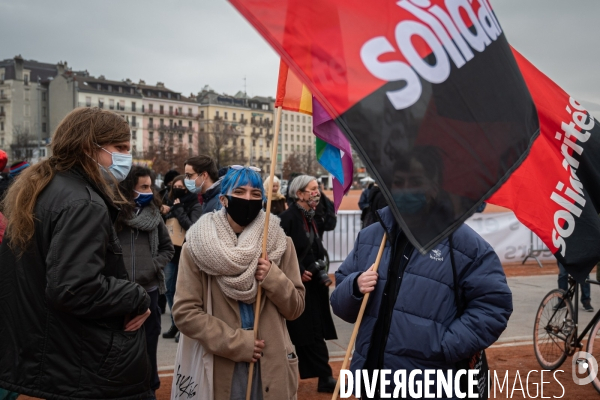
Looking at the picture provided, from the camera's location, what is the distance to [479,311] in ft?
10.3

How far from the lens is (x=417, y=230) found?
7.38 ft

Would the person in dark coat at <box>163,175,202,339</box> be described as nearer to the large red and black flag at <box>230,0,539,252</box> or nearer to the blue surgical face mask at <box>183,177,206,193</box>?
the blue surgical face mask at <box>183,177,206,193</box>

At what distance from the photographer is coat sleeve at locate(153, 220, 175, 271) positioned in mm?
5258

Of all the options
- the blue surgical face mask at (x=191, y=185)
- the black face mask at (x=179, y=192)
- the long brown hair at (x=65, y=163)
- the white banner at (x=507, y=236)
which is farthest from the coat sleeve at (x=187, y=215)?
the white banner at (x=507, y=236)

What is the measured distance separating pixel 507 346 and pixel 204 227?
5248 mm

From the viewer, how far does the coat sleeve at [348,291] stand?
3352mm

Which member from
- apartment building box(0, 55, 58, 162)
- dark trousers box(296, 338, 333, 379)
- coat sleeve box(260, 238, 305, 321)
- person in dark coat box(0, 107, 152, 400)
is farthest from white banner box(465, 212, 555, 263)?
apartment building box(0, 55, 58, 162)

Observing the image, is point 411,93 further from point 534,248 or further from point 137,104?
point 137,104

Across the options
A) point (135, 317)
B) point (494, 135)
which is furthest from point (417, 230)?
point (135, 317)

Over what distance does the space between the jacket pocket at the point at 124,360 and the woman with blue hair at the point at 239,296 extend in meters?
0.49

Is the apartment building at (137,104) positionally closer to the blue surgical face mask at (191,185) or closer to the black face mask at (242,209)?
the blue surgical face mask at (191,185)

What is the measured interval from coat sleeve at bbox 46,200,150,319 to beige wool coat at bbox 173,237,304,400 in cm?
66

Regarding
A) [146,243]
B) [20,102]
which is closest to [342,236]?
[146,243]

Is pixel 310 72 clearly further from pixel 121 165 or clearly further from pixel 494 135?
pixel 121 165
